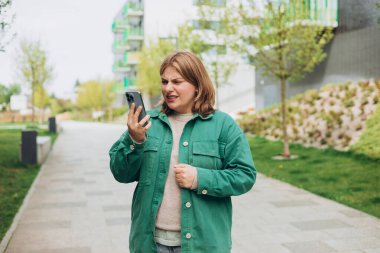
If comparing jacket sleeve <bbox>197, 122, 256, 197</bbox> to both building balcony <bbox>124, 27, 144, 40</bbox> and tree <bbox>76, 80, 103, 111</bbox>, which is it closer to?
building balcony <bbox>124, 27, 144, 40</bbox>

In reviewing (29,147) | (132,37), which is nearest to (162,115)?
(29,147)

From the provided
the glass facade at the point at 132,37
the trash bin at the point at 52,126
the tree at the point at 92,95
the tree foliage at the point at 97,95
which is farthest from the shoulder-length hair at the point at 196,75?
the tree at the point at 92,95

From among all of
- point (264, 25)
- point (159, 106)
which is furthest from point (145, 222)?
point (264, 25)

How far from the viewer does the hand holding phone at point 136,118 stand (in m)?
2.15

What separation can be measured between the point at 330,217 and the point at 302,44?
6509 millimetres

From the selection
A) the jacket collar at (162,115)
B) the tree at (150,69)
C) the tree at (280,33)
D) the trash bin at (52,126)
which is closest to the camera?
the jacket collar at (162,115)

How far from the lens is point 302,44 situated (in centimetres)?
1220

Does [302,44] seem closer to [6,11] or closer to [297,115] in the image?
Result: [297,115]

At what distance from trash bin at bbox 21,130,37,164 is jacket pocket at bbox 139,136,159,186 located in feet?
33.7

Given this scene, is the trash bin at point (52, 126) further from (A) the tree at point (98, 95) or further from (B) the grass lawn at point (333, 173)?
(A) the tree at point (98, 95)

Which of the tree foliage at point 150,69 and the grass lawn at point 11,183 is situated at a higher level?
the tree foliage at point 150,69

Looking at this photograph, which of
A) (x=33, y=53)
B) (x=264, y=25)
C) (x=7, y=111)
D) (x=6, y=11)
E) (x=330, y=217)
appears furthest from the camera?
(x=7, y=111)

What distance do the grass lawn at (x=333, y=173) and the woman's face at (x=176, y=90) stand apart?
5.05 metres

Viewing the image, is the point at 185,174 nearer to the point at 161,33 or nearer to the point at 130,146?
the point at 130,146
